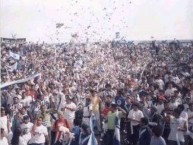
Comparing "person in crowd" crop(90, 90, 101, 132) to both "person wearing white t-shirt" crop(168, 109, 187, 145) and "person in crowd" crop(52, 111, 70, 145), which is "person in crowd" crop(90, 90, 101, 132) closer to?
"person in crowd" crop(52, 111, 70, 145)

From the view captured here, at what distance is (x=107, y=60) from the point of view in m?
29.4

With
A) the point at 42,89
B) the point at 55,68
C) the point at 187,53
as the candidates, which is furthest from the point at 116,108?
the point at 187,53

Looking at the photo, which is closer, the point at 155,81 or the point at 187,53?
the point at 155,81

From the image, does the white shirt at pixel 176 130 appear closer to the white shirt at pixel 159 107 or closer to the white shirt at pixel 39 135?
the white shirt at pixel 159 107

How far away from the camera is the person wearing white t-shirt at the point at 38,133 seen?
1019cm

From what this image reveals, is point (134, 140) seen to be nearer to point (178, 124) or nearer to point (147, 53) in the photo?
point (178, 124)

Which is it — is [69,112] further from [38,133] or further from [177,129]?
[177,129]

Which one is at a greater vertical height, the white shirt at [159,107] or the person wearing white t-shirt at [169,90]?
the person wearing white t-shirt at [169,90]

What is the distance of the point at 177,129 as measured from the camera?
9.69 metres

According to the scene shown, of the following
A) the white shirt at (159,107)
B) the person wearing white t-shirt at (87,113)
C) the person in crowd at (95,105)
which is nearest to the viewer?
the white shirt at (159,107)

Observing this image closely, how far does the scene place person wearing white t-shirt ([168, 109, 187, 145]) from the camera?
9.62 metres

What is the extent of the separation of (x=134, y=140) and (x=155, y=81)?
4.00 metres

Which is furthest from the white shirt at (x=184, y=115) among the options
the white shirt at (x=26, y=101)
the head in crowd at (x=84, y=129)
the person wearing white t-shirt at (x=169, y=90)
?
the white shirt at (x=26, y=101)

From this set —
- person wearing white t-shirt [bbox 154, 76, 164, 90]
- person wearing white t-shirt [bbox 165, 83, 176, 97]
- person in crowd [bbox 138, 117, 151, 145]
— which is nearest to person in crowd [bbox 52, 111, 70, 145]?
person in crowd [bbox 138, 117, 151, 145]
